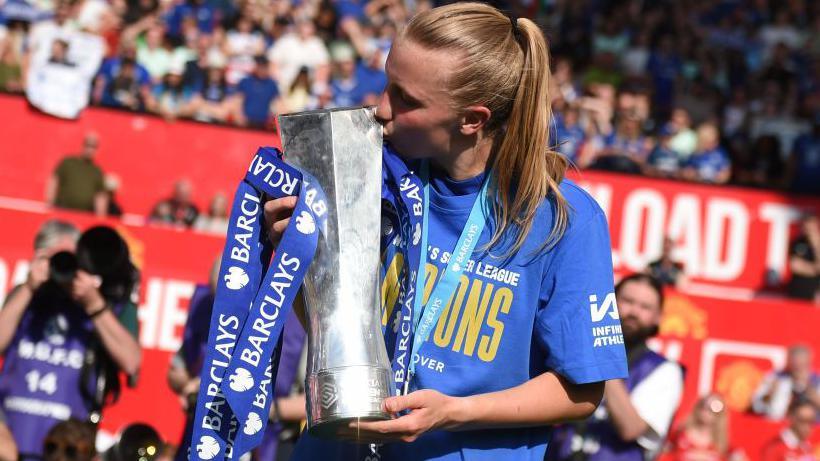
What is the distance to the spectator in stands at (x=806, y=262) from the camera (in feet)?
41.0

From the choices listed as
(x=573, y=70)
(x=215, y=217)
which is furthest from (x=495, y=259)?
(x=573, y=70)

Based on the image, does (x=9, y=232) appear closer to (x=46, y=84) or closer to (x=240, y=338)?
(x=46, y=84)

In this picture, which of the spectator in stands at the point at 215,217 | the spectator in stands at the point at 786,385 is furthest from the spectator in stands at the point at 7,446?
the spectator in stands at the point at 215,217

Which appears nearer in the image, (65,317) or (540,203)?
(540,203)

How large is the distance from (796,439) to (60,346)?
5522 mm

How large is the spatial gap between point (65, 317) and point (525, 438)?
3.25m

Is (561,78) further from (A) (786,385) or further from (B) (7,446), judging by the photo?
(B) (7,446)

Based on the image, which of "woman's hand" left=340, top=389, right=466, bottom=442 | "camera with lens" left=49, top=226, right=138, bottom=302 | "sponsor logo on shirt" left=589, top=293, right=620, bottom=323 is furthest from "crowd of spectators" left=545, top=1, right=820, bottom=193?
"woman's hand" left=340, top=389, right=466, bottom=442

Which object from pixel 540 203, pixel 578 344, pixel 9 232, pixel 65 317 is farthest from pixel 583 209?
pixel 9 232

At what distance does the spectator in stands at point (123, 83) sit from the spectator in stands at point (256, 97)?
991 mm

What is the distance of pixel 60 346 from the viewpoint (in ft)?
17.2

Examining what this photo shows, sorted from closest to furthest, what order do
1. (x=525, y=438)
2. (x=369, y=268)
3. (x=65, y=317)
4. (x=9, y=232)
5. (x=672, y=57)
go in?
(x=369, y=268)
(x=525, y=438)
(x=65, y=317)
(x=9, y=232)
(x=672, y=57)

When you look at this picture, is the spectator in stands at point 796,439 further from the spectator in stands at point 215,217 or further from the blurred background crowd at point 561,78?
the spectator in stands at point 215,217

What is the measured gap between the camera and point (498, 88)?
2428 millimetres
